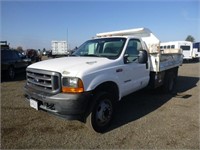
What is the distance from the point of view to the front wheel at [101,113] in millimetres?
3783

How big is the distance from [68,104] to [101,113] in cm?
88

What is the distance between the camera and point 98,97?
3.76m

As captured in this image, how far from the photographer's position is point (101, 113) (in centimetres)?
400

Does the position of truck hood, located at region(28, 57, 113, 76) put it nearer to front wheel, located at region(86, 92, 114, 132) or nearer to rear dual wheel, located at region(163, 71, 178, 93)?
front wheel, located at region(86, 92, 114, 132)

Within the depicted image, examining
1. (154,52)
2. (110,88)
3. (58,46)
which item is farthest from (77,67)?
(58,46)

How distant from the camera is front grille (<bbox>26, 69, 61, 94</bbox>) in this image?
354cm

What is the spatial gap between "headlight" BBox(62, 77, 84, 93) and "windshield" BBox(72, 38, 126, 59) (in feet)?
4.38

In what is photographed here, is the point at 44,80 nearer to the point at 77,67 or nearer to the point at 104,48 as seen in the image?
the point at 77,67

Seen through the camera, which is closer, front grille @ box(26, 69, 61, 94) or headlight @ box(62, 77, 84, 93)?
headlight @ box(62, 77, 84, 93)

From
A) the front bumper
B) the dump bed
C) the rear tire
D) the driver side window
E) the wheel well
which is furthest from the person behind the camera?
the rear tire

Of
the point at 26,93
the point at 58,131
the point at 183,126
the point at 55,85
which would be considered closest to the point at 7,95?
the point at 26,93

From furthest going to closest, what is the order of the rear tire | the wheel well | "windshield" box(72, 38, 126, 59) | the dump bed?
1. the rear tire
2. the dump bed
3. "windshield" box(72, 38, 126, 59)
4. the wheel well

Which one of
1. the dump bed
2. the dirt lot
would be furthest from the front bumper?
the dump bed

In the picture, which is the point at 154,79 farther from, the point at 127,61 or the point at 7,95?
the point at 7,95
